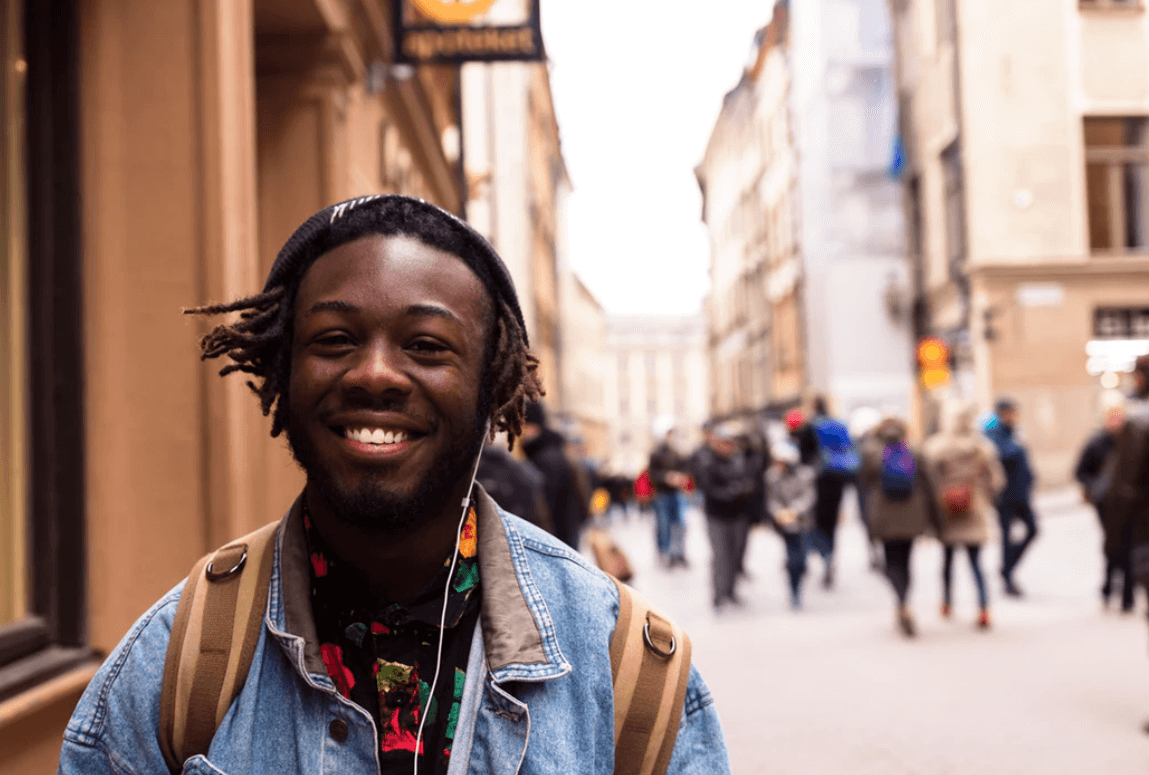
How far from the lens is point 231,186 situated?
16.2 ft

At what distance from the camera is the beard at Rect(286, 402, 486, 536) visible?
159cm

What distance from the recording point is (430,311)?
1593 mm

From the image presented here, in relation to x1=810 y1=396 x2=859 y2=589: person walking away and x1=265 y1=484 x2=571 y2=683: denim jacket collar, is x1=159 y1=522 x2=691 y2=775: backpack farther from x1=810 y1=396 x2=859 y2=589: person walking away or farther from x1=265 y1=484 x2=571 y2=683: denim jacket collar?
x1=810 y1=396 x2=859 y2=589: person walking away

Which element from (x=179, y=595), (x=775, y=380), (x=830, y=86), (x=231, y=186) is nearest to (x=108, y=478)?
(x=231, y=186)

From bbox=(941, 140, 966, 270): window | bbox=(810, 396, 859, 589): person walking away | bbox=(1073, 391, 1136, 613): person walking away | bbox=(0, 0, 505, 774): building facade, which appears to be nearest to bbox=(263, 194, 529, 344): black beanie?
bbox=(0, 0, 505, 774): building facade

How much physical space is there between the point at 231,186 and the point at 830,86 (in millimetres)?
28658

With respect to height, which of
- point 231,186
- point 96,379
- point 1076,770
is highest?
point 231,186

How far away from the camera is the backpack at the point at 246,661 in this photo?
5.00 feet

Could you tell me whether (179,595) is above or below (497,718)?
above

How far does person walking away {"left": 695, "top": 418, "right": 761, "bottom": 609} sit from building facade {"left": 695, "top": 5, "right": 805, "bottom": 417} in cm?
2307

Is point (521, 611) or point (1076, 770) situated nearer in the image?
point (521, 611)

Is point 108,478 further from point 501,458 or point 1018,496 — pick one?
point 1018,496

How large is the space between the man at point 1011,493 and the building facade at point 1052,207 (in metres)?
11.9

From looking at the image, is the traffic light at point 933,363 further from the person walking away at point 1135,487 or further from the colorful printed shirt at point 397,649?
the colorful printed shirt at point 397,649
